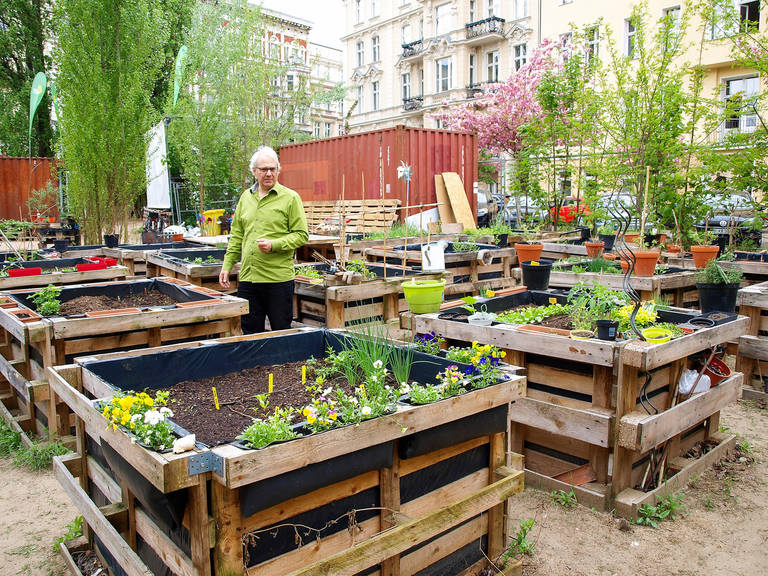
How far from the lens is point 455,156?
16.1m

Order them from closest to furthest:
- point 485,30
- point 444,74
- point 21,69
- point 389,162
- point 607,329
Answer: point 607,329, point 389,162, point 21,69, point 485,30, point 444,74

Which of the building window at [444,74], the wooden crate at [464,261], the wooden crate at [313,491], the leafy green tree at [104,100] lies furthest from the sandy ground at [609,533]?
the building window at [444,74]

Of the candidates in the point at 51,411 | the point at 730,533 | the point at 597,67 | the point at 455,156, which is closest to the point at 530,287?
the point at 730,533

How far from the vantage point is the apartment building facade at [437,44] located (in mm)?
28672

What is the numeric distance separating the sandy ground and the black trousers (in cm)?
179

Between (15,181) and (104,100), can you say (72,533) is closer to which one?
(104,100)

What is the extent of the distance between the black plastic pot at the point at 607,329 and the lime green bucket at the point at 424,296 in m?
1.29

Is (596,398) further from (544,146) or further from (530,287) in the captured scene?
(544,146)

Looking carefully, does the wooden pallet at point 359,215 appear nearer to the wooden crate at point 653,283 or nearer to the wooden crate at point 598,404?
the wooden crate at point 653,283

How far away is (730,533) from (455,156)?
45.0 feet

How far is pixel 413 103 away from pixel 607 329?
1498 inches

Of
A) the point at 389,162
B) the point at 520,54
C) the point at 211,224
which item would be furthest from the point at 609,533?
the point at 520,54

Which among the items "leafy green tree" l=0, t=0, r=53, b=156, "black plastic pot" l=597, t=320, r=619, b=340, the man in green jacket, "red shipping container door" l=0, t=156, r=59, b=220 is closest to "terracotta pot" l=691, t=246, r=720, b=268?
"black plastic pot" l=597, t=320, r=619, b=340

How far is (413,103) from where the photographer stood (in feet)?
129
